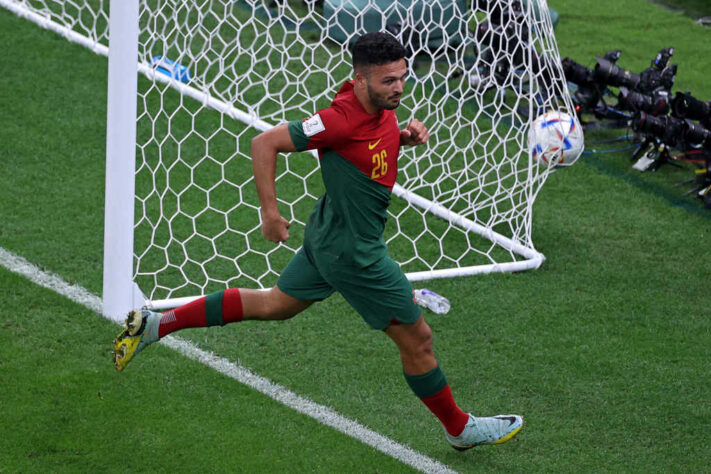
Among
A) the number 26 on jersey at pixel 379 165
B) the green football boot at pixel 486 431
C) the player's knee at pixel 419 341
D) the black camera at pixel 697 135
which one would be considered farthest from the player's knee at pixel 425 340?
the black camera at pixel 697 135

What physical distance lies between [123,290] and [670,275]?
10.3 feet

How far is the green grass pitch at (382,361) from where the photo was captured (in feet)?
12.7

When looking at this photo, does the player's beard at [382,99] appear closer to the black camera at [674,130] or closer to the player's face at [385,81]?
the player's face at [385,81]

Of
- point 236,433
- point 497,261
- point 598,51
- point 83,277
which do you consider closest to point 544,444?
point 236,433

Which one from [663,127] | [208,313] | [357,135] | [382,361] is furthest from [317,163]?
[357,135]

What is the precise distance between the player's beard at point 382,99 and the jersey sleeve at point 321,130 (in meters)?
0.12

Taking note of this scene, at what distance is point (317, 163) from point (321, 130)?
10.4ft

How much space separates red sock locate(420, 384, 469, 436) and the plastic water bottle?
Result: 1.25 meters

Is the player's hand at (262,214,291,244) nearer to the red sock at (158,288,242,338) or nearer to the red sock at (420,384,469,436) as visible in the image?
the red sock at (158,288,242,338)

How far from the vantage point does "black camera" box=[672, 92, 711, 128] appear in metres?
6.52

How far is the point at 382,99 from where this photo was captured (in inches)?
131

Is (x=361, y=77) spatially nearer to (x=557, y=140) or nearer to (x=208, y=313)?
(x=208, y=313)

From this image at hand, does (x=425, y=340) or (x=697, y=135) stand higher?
(x=697, y=135)

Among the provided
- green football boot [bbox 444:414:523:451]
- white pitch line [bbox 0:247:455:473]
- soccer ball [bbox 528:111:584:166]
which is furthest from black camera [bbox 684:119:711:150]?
white pitch line [bbox 0:247:455:473]
